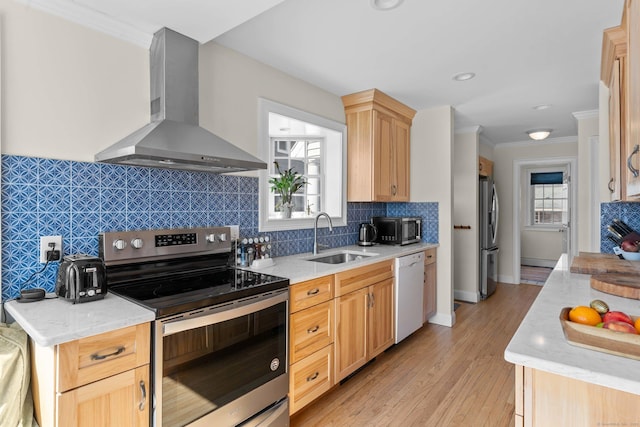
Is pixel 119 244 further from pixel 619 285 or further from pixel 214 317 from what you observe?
pixel 619 285

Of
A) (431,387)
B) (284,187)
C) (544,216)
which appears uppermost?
(284,187)

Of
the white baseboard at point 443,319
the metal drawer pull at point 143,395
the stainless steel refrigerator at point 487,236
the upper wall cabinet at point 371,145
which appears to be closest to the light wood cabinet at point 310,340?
the metal drawer pull at point 143,395

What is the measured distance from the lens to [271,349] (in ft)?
6.13

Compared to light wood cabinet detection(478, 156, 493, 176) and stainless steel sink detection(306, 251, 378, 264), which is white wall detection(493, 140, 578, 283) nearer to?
light wood cabinet detection(478, 156, 493, 176)

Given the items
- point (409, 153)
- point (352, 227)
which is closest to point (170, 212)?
point (352, 227)

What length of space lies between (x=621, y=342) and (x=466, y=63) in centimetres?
231

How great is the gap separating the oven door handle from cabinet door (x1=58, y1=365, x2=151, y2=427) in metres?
0.17

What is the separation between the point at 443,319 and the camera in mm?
3859

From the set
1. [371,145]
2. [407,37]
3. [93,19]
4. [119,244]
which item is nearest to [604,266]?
[407,37]

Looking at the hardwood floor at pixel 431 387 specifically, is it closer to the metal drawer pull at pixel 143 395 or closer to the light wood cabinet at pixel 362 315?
the light wood cabinet at pixel 362 315

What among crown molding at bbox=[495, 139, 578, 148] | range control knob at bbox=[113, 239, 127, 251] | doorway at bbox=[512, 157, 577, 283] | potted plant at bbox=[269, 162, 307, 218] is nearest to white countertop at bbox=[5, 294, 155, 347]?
range control knob at bbox=[113, 239, 127, 251]

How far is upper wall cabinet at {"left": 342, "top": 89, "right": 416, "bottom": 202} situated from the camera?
11.2 feet

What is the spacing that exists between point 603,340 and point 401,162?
306cm

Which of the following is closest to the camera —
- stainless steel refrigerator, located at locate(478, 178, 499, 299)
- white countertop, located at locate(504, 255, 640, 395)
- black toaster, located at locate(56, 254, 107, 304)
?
white countertop, located at locate(504, 255, 640, 395)
